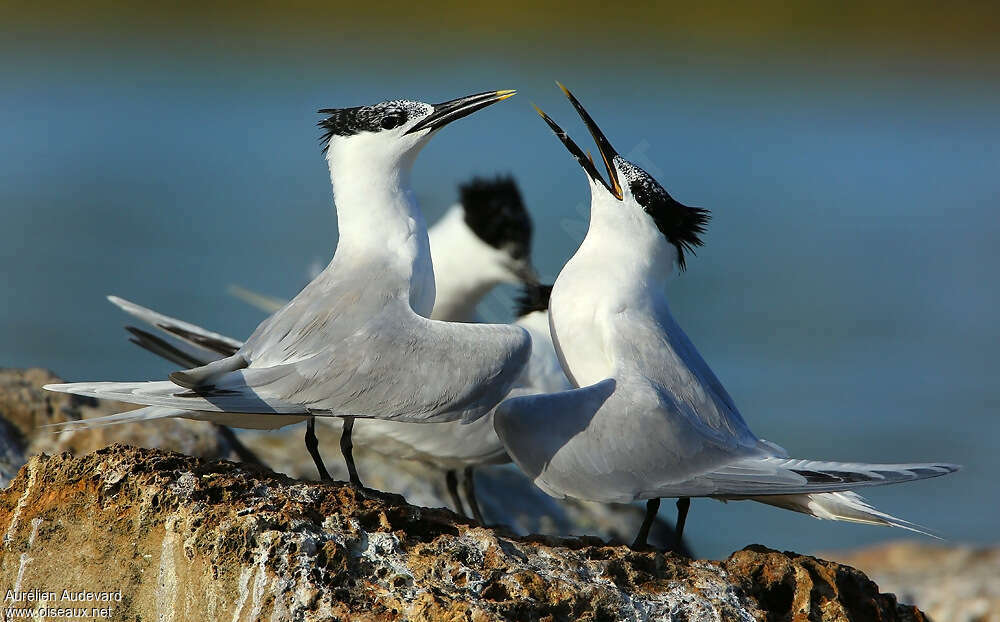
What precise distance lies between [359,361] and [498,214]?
3.64 metres

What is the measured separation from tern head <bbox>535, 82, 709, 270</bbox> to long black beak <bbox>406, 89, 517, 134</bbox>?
22 cm

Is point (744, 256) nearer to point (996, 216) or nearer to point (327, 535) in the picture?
point (996, 216)

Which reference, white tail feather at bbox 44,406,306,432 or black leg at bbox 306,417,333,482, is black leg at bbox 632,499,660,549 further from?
white tail feather at bbox 44,406,306,432

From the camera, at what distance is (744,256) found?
18422 millimetres

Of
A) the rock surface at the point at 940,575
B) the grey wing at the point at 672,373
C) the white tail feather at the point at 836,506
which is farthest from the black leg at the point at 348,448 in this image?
the rock surface at the point at 940,575

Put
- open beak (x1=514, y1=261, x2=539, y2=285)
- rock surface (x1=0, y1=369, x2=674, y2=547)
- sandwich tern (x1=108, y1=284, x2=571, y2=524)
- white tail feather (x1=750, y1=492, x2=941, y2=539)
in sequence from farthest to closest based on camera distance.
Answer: open beak (x1=514, y1=261, x2=539, y2=285) → sandwich tern (x1=108, y1=284, x2=571, y2=524) → rock surface (x1=0, y1=369, x2=674, y2=547) → white tail feather (x1=750, y1=492, x2=941, y2=539)

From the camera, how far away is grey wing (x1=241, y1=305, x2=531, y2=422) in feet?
14.4

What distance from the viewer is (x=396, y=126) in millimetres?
5176

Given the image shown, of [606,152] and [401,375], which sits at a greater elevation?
[606,152]

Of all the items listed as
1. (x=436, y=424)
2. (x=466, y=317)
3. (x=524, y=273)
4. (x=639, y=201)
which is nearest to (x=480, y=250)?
(x=524, y=273)

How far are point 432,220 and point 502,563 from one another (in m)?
10.6

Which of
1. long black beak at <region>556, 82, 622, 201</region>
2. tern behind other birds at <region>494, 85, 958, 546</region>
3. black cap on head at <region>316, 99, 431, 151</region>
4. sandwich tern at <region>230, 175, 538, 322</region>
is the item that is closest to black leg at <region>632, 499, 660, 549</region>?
tern behind other birds at <region>494, 85, 958, 546</region>

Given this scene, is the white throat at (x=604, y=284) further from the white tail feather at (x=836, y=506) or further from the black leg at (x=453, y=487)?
the black leg at (x=453, y=487)

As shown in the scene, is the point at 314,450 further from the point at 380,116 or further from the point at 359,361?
the point at 380,116
